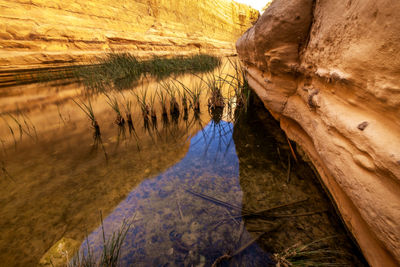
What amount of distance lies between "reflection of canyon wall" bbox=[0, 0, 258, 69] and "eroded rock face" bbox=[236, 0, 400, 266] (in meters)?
3.30

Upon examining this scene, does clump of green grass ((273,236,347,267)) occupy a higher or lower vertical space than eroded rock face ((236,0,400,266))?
lower

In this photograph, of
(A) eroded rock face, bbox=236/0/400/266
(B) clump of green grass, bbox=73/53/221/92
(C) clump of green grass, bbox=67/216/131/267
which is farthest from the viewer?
(B) clump of green grass, bbox=73/53/221/92

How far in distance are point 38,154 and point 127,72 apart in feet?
14.3

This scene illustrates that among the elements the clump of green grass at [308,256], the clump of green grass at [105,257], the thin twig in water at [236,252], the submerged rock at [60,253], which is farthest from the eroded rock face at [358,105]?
the submerged rock at [60,253]

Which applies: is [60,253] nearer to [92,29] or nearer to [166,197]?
[166,197]

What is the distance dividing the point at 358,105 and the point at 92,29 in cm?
1174

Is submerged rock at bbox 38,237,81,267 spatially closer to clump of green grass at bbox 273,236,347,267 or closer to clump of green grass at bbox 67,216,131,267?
clump of green grass at bbox 67,216,131,267

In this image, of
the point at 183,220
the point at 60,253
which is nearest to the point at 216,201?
the point at 183,220

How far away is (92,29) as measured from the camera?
8.99 meters

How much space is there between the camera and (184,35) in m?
13.6

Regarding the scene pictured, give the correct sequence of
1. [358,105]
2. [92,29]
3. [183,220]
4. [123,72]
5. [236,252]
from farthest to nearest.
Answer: [92,29], [123,72], [183,220], [236,252], [358,105]

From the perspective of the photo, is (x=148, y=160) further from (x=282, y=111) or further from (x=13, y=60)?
(x=13, y=60)

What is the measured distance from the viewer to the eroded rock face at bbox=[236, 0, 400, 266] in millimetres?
474

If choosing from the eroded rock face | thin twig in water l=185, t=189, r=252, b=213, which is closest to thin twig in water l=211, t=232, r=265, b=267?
thin twig in water l=185, t=189, r=252, b=213
